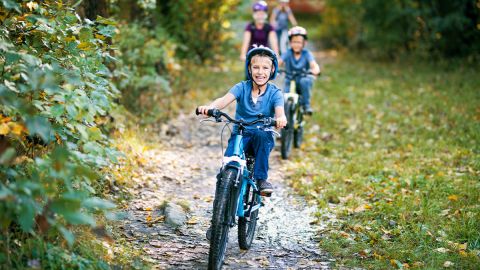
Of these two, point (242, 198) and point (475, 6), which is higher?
point (475, 6)

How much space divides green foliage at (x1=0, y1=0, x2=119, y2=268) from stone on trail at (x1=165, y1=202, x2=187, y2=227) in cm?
92

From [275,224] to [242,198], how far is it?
1.35m

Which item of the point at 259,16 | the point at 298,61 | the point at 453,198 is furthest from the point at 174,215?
the point at 259,16

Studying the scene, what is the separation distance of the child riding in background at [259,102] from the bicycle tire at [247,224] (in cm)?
13

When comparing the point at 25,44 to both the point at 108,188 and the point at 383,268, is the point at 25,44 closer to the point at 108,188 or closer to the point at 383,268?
the point at 108,188

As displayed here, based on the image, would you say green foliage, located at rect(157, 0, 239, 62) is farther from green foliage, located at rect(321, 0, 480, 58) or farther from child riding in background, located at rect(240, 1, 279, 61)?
green foliage, located at rect(321, 0, 480, 58)

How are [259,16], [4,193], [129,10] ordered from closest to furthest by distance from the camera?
[4,193]
[259,16]
[129,10]

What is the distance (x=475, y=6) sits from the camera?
1428cm

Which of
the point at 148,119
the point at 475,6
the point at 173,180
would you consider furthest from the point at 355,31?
the point at 173,180

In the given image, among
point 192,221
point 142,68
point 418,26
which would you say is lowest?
point 192,221

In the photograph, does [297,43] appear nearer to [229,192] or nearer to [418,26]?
[229,192]

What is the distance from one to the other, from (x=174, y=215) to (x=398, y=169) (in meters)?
3.52

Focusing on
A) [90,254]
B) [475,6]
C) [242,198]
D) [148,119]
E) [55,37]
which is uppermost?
[475,6]

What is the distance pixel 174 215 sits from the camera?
590 cm
